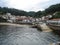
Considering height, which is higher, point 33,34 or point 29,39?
point 29,39

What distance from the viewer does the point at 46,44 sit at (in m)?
34.7

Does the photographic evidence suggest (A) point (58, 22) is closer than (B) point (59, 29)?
No

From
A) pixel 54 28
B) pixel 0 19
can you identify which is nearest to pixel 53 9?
pixel 0 19

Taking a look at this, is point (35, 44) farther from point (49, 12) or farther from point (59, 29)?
point (49, 12)

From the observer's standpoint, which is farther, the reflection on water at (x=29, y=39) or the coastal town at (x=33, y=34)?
the coastal town at (x=33, y=34)

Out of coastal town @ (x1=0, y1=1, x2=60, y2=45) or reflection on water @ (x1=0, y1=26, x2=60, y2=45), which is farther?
coastal town @ (x1=0, y1=1, x2=60, y2=45)


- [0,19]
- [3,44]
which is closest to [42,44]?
[3,44]

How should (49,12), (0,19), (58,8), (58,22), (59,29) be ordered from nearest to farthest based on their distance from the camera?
(59,29) → (58,22) → (0,19) → (58,8) → (49,12)

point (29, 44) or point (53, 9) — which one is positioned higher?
point (53, 9)

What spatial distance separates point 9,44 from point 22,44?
130 inches

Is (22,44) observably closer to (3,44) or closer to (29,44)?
(29,44)

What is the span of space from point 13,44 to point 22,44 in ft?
7.51

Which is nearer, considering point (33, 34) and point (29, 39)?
point (29, 39)

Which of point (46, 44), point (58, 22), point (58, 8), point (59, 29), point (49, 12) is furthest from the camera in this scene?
point (49, 12)
